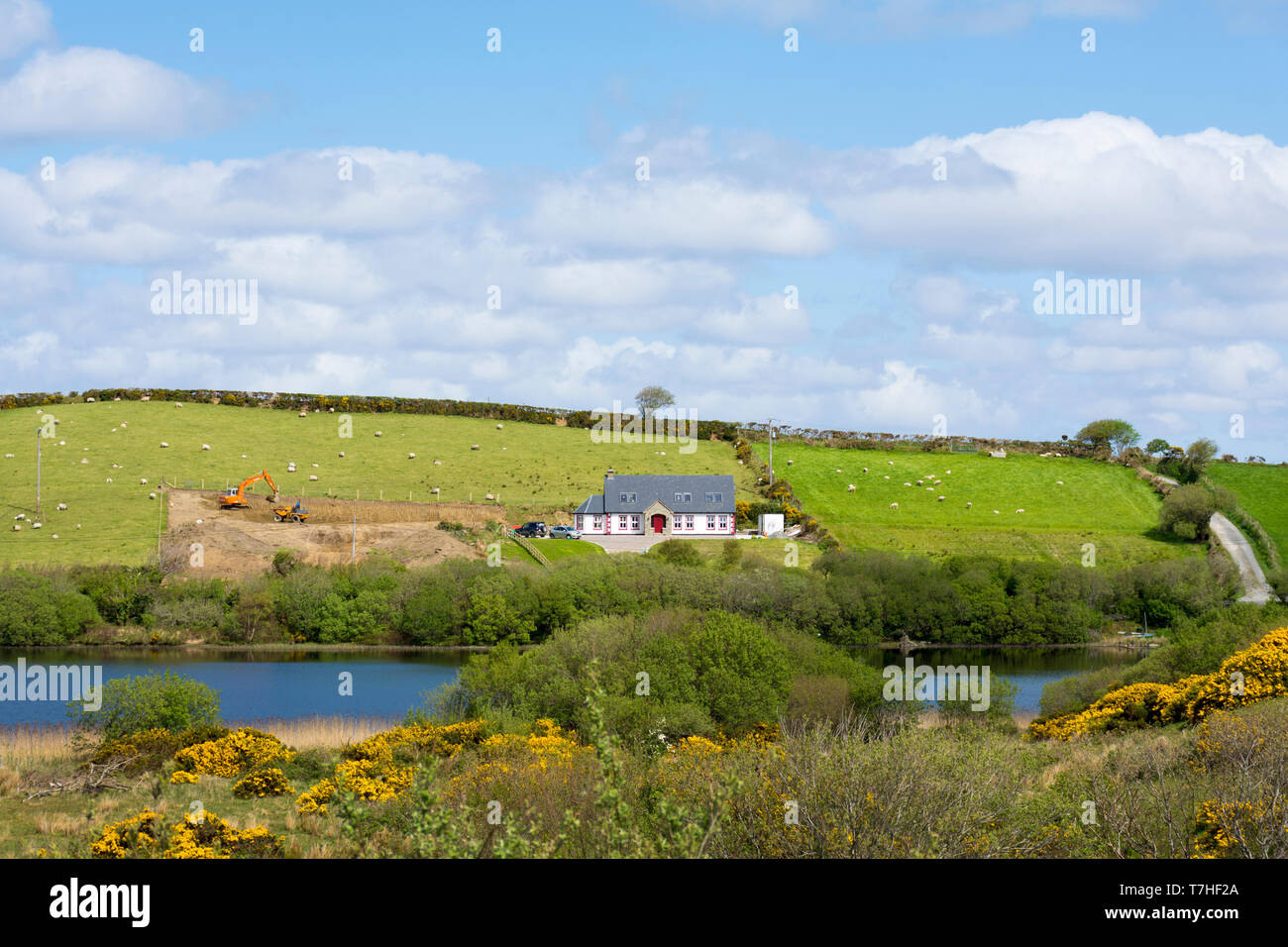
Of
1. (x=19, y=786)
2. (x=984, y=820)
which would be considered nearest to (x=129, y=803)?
(x=19, y=786)

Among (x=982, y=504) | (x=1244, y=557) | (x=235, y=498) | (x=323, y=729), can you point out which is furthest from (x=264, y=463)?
(x=1244, y=557)

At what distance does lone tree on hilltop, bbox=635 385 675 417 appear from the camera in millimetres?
149637

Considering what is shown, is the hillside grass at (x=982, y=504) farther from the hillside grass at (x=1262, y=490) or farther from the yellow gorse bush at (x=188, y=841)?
the yellow gorse bush at (x=188, y=841)

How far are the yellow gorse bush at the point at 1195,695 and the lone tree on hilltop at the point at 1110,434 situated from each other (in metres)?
97.2

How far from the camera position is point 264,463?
10612cm

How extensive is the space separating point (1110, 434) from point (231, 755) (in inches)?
4794

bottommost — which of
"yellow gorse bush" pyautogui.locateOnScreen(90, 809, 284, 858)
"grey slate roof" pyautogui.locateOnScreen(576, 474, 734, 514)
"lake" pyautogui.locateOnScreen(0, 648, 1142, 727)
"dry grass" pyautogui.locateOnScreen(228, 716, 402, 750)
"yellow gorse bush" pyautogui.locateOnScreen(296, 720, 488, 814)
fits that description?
"lake" pyautogui.locateOnScreen(0, 648, 1142, 727)

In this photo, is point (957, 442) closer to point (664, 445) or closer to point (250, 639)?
point (664, 445)

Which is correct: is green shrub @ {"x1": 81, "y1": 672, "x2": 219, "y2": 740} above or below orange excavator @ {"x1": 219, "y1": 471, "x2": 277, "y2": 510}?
below

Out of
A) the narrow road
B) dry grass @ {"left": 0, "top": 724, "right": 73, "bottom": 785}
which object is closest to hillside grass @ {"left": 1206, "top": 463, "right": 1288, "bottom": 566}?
the narrow road

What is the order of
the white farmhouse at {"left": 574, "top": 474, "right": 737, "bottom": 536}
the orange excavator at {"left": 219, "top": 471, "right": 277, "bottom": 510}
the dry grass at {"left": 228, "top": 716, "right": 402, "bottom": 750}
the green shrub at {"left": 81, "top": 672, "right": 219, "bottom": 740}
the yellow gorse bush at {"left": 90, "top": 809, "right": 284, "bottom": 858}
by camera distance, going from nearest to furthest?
→ 1. the yellow gorse bush at {"left": 90, "top": 809, "right": 284, "bottom": 858}
2. the green shrub at {"left": 81, "top": 672, "right": 219, "bottom": 740}
3. the dry grass at {"left": 228, "top": 716, "right": 402, "bottom": 750}
4. the orange excavator at {"left": 219, "top": 471, "right": 277, "bottom": 510}
5. the white farmhouse at {"left": 574, "top": 474, "right": 737, "bottom": 536}

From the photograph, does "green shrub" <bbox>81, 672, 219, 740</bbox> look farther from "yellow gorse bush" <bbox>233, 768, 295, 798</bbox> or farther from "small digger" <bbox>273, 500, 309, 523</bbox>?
"small digger" <bbox>273, 500, 309, 523</bbox>

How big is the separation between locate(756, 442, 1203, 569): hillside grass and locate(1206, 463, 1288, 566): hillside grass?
795 centimetres
